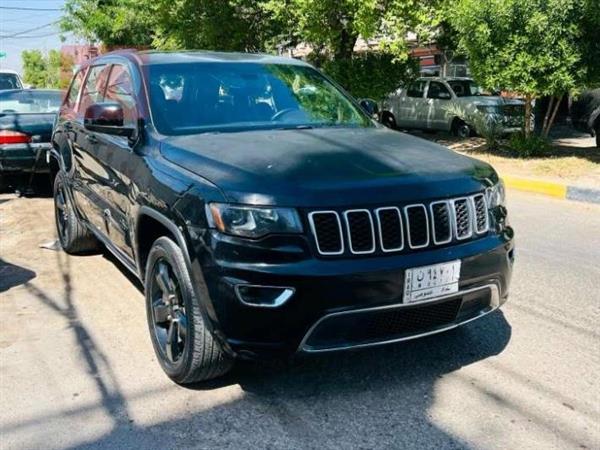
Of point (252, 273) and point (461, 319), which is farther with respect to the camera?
point (461, 319)

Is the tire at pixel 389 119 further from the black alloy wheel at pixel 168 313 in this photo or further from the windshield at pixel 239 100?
the black alloy wheel at pixel 168 313

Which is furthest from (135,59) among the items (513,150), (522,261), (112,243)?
(513,150)

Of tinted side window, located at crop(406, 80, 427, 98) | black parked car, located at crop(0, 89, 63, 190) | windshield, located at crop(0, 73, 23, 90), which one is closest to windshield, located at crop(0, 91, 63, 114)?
black parked car, located at crop(0, 89, 63, 190)

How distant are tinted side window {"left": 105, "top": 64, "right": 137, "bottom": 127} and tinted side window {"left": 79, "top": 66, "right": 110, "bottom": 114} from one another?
202 millimetres

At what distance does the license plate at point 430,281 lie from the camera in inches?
122

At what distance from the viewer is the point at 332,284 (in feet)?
9.69

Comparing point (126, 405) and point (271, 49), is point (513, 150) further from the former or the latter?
point (126, 405)

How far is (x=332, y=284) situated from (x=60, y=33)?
39688 mm

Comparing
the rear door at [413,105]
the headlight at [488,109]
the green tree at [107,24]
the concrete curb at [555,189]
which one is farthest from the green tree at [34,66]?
the concrete curb at [555,189]

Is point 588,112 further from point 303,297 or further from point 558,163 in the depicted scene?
point 303,297

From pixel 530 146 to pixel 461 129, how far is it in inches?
202

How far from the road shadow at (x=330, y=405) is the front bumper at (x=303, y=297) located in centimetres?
24

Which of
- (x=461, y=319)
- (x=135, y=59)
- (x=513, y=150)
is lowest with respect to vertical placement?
(x=513, y=150)

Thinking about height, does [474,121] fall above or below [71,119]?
Result: below
